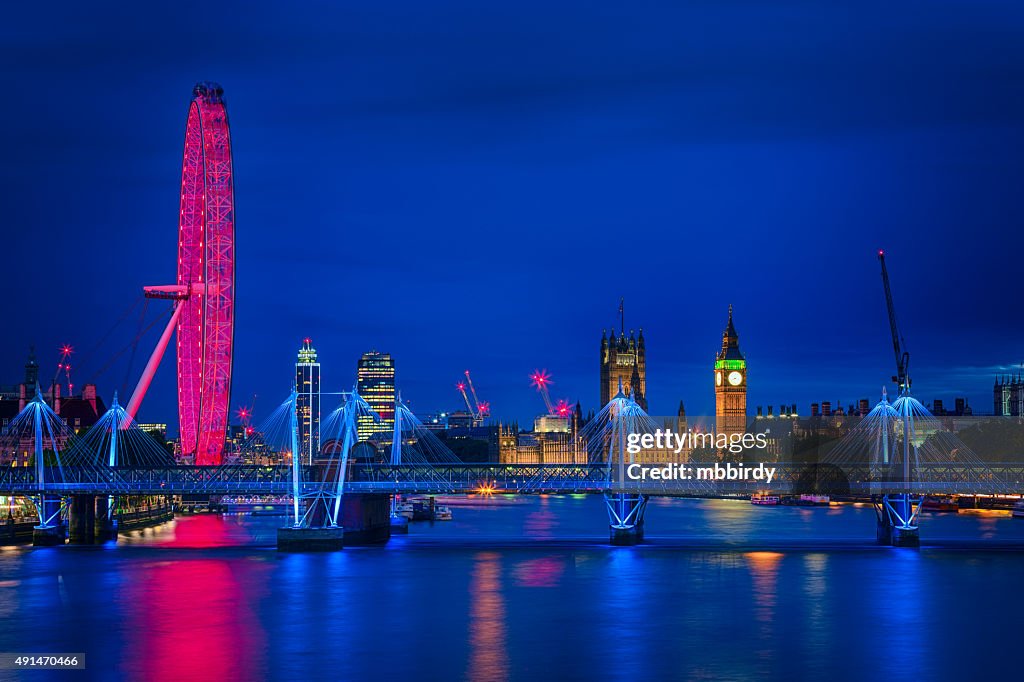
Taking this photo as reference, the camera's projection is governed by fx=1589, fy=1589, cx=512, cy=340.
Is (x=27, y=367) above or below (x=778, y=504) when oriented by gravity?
above

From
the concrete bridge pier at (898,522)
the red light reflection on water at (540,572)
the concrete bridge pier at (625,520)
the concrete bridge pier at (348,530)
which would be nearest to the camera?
the red light reflection on water at (540,572)

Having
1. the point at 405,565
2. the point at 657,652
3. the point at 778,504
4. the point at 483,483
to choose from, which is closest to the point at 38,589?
the point at 405,565

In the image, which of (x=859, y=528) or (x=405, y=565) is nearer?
(x=405, y=565)

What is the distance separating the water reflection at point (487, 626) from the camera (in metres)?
47.2

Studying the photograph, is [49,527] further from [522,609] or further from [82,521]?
[522,609]

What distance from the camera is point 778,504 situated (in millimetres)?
174000

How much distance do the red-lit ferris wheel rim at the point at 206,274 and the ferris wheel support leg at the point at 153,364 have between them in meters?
1.11

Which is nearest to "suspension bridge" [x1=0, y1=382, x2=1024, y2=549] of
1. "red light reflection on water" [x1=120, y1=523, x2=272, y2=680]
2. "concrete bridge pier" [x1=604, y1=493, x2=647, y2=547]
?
"concrete bridge pier" [x1=604, y1=493, x2=647, y2=547]

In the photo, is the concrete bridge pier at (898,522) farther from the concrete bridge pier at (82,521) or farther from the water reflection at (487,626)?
the concrete bridge pier at (82,521)

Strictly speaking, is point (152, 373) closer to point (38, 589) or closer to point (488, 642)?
point (38, 589)

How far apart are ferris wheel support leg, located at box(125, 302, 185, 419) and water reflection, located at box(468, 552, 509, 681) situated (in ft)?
88.8

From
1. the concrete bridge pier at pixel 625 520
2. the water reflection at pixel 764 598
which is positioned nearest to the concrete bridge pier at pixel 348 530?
the concrete bridge pier at pixel 625 520

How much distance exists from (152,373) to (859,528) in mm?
51853

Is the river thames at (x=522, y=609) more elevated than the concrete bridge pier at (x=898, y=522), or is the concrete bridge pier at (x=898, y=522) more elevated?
the concrete bridge pier at (x=898, y=522)
